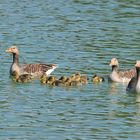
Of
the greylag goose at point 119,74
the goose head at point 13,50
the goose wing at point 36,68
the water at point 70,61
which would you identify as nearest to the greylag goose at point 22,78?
the water at point 70,61

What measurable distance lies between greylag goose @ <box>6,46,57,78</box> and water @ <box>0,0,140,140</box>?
12.9 inches

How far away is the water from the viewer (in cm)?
2244

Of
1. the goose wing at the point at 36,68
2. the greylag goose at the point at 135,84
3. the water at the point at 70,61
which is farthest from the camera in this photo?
the goose wing at the point at 36,68

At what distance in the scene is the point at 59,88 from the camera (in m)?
27.8

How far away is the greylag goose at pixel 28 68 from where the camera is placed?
29969mm

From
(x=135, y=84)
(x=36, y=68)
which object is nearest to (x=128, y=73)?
(x=135, y=84)

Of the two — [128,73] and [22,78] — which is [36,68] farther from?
[128,73]

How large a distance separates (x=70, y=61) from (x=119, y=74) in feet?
7.27

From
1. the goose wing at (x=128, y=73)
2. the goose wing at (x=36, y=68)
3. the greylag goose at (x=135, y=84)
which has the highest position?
the goose wing at (x=36, y=68)

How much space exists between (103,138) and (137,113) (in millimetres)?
3205

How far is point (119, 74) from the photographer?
96.8 feet

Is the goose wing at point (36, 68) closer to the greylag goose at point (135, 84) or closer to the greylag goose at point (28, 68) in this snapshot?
the greylag goose at point (28, 68)

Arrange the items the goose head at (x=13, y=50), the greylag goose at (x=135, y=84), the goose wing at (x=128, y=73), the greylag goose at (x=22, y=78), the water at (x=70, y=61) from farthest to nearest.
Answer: the goose head at (x=13, y=50) → the goose wing at (x=128, y=73) → the greylag goose at (x=22, y=78) → the greylag goose at (x=135, y=84) → the water at (x=70, y=61)

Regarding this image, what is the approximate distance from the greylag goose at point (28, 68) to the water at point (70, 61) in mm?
328
